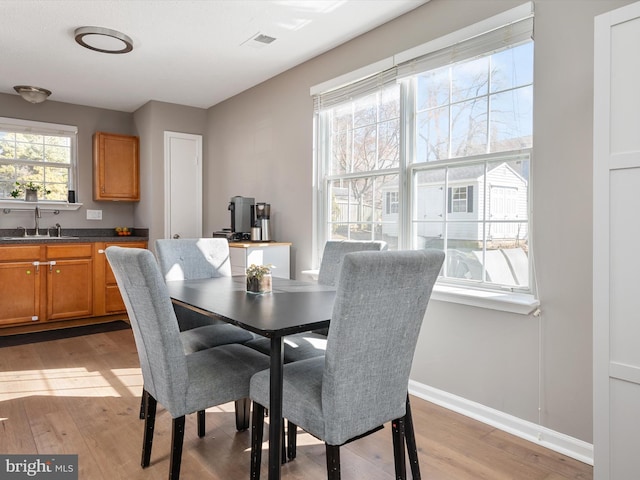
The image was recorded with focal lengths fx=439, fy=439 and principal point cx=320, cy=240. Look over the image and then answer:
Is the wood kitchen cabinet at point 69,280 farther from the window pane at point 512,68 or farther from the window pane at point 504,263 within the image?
the window pane at point 512,68

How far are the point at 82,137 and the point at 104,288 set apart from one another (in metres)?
1.82

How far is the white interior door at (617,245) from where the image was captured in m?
1.54

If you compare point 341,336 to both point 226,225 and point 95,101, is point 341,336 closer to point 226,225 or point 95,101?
point 226,225

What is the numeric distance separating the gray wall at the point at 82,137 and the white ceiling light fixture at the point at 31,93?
33cm

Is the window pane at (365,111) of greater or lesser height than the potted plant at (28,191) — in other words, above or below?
above

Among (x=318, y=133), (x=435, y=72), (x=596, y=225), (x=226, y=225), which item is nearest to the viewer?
(x=596, y=225)

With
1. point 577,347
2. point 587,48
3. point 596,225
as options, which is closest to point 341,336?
point 596,225

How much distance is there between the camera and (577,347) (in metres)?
2.10

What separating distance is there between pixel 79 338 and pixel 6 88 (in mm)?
2701

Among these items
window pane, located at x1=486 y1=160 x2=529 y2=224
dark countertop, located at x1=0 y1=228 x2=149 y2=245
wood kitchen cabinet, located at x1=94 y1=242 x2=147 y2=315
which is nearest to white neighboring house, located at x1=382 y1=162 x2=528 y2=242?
window pane, located at x1=486 y1=160 x2=529 y2=224

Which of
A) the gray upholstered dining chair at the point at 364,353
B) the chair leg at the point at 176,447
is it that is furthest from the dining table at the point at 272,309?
the chair leg at the point at 176,447

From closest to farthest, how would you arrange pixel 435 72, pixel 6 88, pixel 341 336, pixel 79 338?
pixel 341 336, pixel 435 72, pixel 79 338, pixel 6 88

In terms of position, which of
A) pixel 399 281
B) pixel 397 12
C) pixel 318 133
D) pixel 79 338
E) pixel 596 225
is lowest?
pixel 79 338

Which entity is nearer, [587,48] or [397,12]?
[587,48]
